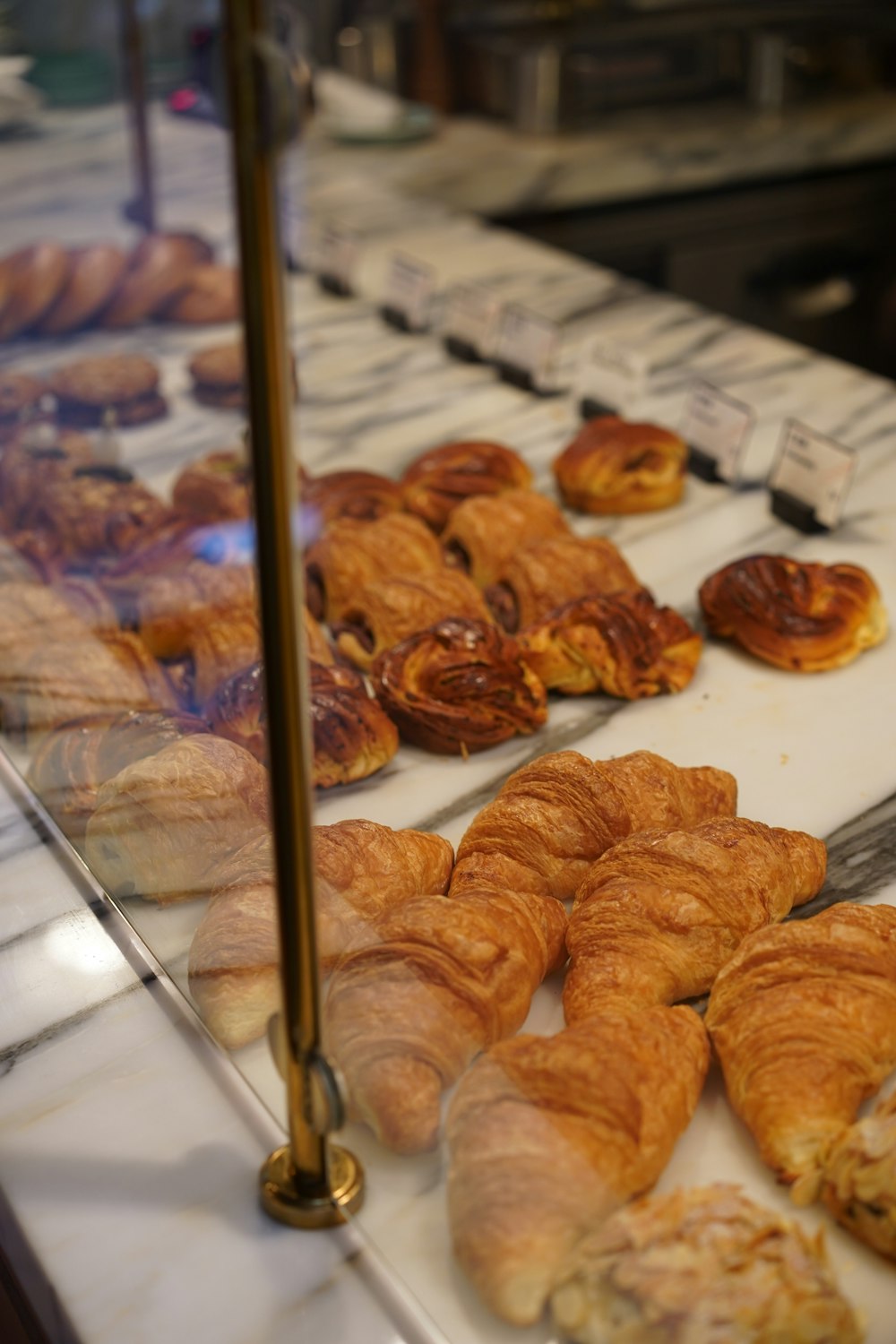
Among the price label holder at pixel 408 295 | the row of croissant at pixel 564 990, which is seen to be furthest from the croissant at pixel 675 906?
the price label holder at pixel 408 295

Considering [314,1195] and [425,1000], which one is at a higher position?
[425,1000]

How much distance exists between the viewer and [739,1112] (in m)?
0.96

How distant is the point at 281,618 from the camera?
78 cm

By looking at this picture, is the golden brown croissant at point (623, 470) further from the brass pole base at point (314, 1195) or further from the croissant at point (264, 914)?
the brass pole base at point (314, 1195)

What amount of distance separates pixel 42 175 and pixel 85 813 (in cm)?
226

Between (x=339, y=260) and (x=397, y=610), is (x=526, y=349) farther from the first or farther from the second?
(x=397, y=610)

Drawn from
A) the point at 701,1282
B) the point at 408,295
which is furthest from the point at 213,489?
the point at 701,1282

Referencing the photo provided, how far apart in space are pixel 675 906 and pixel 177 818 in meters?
0.40

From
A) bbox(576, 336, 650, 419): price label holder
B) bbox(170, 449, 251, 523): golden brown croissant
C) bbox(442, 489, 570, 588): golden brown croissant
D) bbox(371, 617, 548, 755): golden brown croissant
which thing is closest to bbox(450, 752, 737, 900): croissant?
bbox(371, 617, 548, 755): golden brown croissant

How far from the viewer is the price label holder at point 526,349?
95.3 inches

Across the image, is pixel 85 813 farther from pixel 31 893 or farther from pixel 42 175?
pixel 42 175

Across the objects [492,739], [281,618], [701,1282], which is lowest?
[492,739]

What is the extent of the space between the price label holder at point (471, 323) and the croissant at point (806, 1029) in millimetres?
1699

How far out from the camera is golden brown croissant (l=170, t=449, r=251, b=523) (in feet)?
6.05
